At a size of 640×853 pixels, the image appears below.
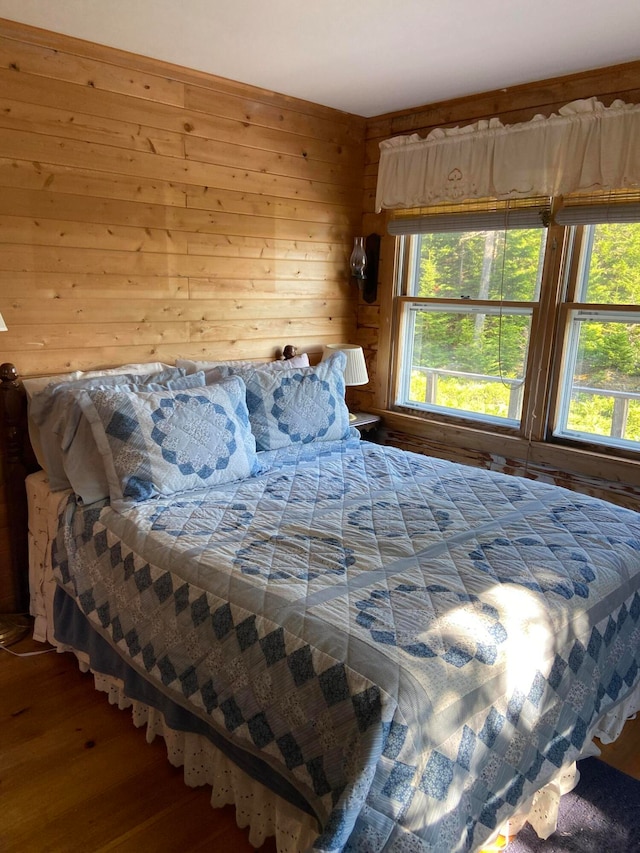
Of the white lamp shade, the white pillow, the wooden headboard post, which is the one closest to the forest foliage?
the white lamp shade

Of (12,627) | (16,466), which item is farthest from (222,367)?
(12,627)

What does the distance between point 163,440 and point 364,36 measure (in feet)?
5.70

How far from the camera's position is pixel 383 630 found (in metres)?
1.43

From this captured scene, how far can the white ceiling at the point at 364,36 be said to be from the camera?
217cm

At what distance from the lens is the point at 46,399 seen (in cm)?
238

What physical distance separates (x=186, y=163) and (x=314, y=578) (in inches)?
84.2

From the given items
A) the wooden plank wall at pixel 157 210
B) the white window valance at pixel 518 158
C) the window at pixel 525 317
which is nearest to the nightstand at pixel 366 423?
the window at pixel 525 317

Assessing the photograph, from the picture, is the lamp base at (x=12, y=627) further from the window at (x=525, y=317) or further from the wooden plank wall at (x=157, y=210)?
the window at (x=525, y=317)

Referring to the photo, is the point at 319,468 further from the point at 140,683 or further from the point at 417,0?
the point at 417,0

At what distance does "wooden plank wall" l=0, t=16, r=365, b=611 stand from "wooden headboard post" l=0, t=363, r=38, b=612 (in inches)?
2.7

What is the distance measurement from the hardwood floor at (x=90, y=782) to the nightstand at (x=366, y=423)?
6.43 feet

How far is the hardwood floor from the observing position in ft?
5.43

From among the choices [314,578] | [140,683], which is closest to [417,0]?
[314,578]

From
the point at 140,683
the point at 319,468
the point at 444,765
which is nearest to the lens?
the point at 444,765
